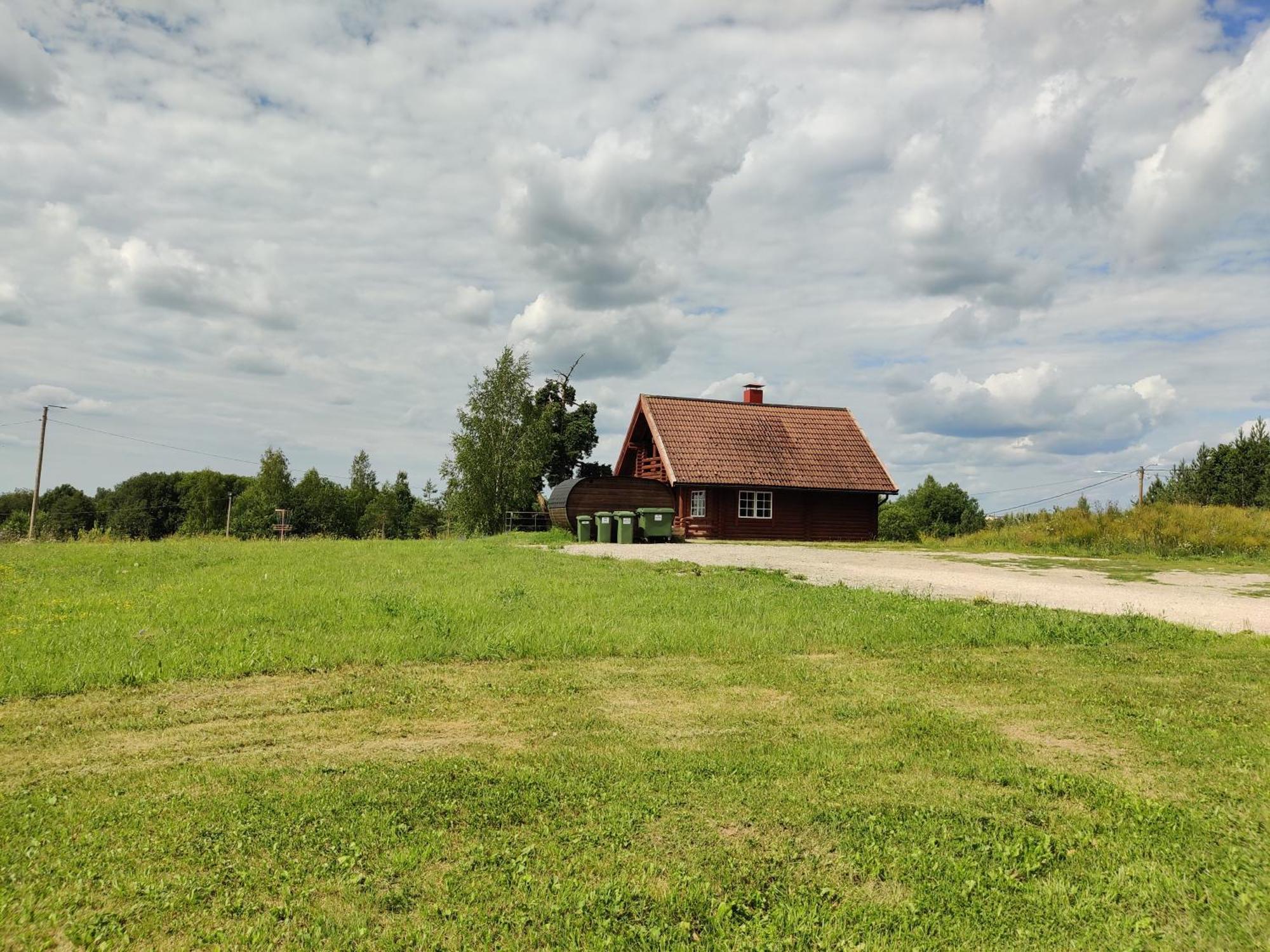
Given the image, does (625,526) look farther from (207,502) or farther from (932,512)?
(207,502)

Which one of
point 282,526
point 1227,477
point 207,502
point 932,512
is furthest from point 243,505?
point 1227,477

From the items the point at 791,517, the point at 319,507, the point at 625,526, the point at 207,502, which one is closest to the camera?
the point at 625,526

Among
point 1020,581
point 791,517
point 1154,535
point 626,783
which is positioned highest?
point 791,517

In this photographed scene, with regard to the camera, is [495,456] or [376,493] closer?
[495,456]

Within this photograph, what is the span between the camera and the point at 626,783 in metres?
4.80

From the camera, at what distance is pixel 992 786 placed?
486cm

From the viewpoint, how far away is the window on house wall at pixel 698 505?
33.9 meters

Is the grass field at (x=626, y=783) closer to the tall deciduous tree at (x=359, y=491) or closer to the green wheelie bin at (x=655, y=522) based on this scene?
the green wheelie bin at (x=655, y=522)

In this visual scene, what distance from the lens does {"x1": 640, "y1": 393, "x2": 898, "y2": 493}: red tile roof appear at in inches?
1337

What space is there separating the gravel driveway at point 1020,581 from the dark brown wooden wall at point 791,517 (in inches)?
384

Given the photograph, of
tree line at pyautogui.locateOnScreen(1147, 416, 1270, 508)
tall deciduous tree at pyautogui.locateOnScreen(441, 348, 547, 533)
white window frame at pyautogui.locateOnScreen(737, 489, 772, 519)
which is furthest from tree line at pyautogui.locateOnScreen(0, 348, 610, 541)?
tree line at pyautogui.locateOnScreen(1147, 416, 1270, 508)

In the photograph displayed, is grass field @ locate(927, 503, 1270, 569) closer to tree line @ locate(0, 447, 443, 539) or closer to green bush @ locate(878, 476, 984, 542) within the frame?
green bush @ locate(878, 476, 984, 542)

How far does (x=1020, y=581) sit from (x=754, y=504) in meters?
19.3

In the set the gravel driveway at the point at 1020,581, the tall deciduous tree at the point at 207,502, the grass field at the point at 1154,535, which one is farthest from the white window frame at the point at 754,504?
the tall deciduous tree at the point at 207,502
